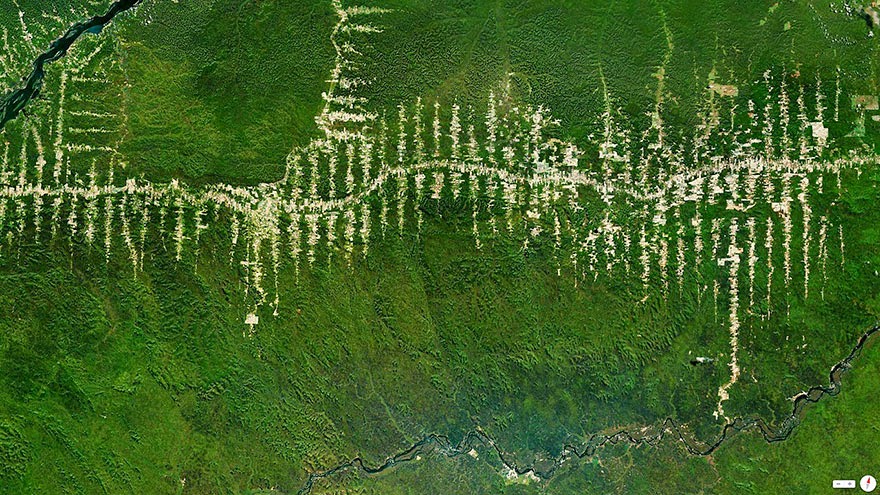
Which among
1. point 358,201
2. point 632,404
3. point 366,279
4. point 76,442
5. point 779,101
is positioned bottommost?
point 76,442

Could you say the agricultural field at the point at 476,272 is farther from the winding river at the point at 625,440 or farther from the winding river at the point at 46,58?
the winding river at the point at 46,58

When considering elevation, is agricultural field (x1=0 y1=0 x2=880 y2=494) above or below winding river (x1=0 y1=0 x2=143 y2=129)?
below

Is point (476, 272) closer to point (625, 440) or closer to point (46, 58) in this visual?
point (625, 440)

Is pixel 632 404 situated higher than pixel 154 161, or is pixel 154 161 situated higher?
pixel 154 161

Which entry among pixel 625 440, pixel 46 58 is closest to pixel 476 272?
pixel 625 440

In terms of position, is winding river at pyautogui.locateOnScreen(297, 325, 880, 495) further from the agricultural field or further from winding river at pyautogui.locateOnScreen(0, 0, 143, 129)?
winding river at pyautogui.locateOnScreen(0, 0, 143, 129)

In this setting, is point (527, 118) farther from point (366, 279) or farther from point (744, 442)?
point (744, 442)

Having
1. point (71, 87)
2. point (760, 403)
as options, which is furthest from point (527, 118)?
point (71, 87)

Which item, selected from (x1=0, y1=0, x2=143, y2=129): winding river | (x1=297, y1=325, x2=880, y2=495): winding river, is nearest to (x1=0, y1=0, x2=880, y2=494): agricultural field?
(x1=297, y1=325, x2=880, y2=495): winding river
